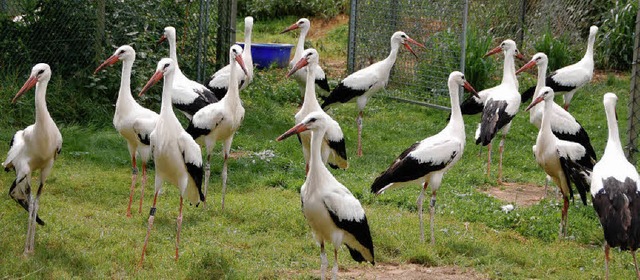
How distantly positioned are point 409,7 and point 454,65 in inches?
50.8

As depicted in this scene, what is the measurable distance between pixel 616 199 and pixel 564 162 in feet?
4.64

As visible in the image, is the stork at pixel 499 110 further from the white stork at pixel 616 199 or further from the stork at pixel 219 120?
the stork at pixel 219 120

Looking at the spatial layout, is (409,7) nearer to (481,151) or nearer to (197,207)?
(481,151)

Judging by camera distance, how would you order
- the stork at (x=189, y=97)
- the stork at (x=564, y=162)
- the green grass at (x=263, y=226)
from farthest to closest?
the stork at (x=189, y=97) < the stork at (x=564, y=162) < the green grass at (x=263, y=226)

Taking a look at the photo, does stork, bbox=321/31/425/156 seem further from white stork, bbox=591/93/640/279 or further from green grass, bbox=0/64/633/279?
white stork, bbox=591/93/640/279

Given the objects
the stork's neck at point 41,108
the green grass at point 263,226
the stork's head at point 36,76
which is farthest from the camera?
the stork's head at point 36,76

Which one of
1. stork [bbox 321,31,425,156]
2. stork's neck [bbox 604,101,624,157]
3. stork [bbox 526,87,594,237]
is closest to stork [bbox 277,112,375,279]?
stork's neck [bbox 604,101,624,157]

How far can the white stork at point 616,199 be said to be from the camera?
20.7ft

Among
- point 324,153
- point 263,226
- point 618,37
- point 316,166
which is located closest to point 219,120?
point 324,153

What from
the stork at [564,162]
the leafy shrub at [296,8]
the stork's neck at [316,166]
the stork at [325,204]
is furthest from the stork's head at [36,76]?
the leafy shrub at [296,8]

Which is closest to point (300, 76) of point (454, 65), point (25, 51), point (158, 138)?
point (454, 65)

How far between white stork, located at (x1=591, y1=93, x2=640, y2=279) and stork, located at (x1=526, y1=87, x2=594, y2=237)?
2.25ft

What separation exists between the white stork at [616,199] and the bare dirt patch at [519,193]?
6.08 ft

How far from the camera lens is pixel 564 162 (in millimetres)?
7965
